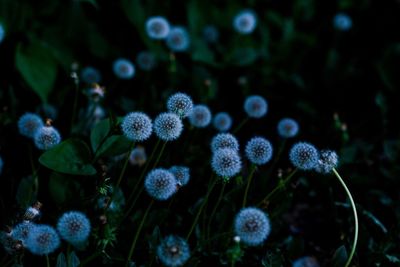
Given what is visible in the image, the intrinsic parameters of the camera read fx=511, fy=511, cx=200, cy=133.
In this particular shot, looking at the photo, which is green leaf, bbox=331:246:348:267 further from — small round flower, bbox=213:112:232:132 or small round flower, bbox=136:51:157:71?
small round flower, bbox=136:51:157:71

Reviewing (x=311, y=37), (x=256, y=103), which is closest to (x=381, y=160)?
(x=256, y=103)

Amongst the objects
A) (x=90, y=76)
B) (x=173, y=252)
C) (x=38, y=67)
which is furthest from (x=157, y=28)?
(x=173, y=252)

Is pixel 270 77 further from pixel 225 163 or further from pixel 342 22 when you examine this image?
pixel 225 163

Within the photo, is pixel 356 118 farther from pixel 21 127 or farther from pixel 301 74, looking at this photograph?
pixel 21 127

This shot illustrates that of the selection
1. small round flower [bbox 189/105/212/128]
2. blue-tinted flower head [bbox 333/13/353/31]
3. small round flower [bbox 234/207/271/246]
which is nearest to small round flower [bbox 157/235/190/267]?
small round flower [bbox 234/207/271/246]

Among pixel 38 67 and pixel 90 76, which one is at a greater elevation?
pixel 90 76

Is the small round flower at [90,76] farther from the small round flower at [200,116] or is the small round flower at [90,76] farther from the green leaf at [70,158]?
the green leaf at [70,158]
